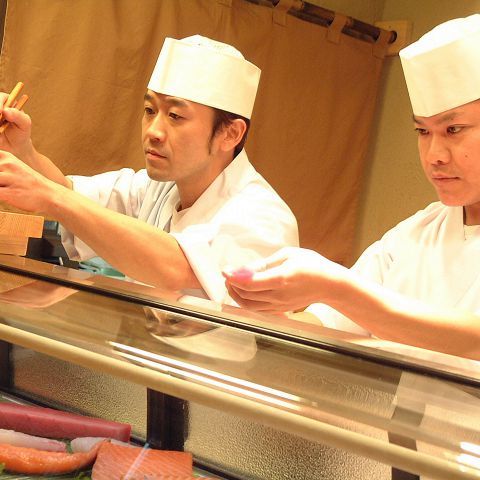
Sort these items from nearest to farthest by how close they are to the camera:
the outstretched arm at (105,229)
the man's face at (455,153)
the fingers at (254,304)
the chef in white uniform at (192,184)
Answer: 1. the fingers at (254,304)
2. the man's face at (455,153)
3. the outstretched arm at (105,229)
4. the chef in white uniform at (192,184)

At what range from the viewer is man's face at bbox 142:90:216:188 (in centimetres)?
180

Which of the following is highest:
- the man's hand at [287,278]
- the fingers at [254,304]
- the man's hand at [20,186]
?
the man's hand at [20,186]

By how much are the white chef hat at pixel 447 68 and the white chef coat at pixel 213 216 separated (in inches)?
21.3

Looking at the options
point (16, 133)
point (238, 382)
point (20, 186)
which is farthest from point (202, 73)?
point (238, 382)

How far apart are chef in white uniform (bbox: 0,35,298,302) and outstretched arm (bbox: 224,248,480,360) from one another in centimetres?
57

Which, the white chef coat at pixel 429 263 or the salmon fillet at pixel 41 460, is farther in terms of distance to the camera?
the white chef coat at pixel 429 263

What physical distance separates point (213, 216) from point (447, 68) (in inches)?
28.4

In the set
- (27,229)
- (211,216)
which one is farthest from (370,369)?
(211,216)

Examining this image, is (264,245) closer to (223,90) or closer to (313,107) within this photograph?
(223,90)

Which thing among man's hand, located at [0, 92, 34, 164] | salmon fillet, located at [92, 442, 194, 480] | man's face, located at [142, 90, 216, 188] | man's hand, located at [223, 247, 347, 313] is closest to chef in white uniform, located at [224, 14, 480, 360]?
man's hand, located at [223, 247, 347, 313]

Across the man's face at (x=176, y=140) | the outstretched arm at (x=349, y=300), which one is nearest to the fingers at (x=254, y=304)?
the outstretched arm at (x=349, y=300)

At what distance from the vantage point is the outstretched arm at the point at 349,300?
0.83 metres

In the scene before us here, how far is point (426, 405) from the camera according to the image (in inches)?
26.0

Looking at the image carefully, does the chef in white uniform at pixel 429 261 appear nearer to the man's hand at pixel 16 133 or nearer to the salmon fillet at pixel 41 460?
the salmon fillet at pixel 41 460
